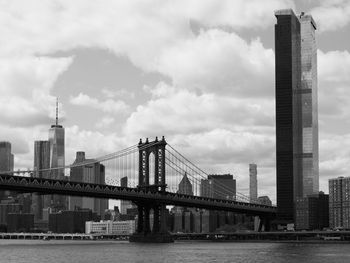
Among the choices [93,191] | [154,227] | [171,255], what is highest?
[93,191]

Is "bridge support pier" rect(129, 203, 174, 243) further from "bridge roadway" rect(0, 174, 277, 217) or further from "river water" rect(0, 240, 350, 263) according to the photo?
"river water" rect(0, 240, 350, 263)

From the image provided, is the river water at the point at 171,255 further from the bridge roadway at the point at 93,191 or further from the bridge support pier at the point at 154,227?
the bridge support pier at the point at 154,227

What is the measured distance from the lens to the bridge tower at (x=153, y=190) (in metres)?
155

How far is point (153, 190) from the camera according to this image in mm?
155375

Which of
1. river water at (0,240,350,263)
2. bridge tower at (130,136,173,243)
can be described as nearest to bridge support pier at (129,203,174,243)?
bridge tower at (130,136,173,243)

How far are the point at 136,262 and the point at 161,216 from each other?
68.8 metres

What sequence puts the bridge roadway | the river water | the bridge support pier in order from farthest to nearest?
1. the bridge support pier
2. the bridge roadway
3. the river water

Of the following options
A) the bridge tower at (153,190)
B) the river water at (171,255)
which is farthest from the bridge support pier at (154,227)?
the river water at (171,255)

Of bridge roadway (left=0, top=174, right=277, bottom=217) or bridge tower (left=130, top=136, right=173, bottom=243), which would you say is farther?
bridge tower (left=130, top=136, right=173, bottom=243)

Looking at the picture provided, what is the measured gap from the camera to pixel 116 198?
14912 cm

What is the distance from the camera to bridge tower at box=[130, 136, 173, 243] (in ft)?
509

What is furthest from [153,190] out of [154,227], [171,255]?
[171,255]

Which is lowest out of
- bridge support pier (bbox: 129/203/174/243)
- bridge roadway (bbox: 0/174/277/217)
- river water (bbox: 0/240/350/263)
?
river water (bbox: 0/240/350/263)

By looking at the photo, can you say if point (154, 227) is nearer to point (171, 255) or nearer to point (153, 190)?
point (153, 190)
